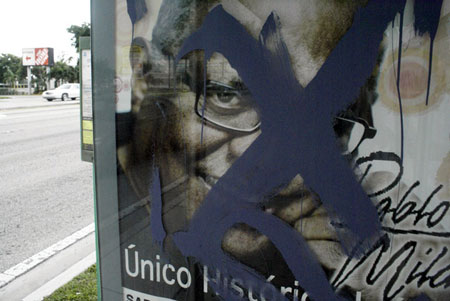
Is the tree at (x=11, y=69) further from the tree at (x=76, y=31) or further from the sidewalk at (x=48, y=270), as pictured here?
the sidewalk at (x=48, y=270)

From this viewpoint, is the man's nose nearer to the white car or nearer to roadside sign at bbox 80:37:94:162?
roadside sign at bbox 80:37:94:162

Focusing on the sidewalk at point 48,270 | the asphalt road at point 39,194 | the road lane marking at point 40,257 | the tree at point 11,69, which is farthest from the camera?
the tree at point 11,69

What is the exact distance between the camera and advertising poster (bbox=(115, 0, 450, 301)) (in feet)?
5.63

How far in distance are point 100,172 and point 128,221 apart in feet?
1.15

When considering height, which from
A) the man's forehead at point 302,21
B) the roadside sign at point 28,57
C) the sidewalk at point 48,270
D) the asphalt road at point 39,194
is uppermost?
the roadside sign at point 28,57

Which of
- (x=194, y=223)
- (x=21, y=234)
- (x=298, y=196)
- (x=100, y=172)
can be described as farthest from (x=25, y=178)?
(x=298, y=196)

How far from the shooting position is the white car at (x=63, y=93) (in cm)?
2952

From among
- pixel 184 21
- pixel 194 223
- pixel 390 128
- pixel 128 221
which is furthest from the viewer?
pixel 128 221

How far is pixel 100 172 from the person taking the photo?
242cm

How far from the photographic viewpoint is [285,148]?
195 cm

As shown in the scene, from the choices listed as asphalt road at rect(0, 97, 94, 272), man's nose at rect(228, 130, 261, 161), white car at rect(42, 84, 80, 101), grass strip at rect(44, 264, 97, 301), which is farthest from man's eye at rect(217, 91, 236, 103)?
white car at rect(42, 84, 80, 101)

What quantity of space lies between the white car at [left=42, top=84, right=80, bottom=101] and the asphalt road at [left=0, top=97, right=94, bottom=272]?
18.9m

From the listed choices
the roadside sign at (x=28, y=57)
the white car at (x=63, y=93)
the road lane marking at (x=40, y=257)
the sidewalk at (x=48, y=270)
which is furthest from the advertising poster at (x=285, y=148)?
the roadside sign at (x=28, y=57)

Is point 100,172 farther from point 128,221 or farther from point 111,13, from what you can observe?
point 111,13
